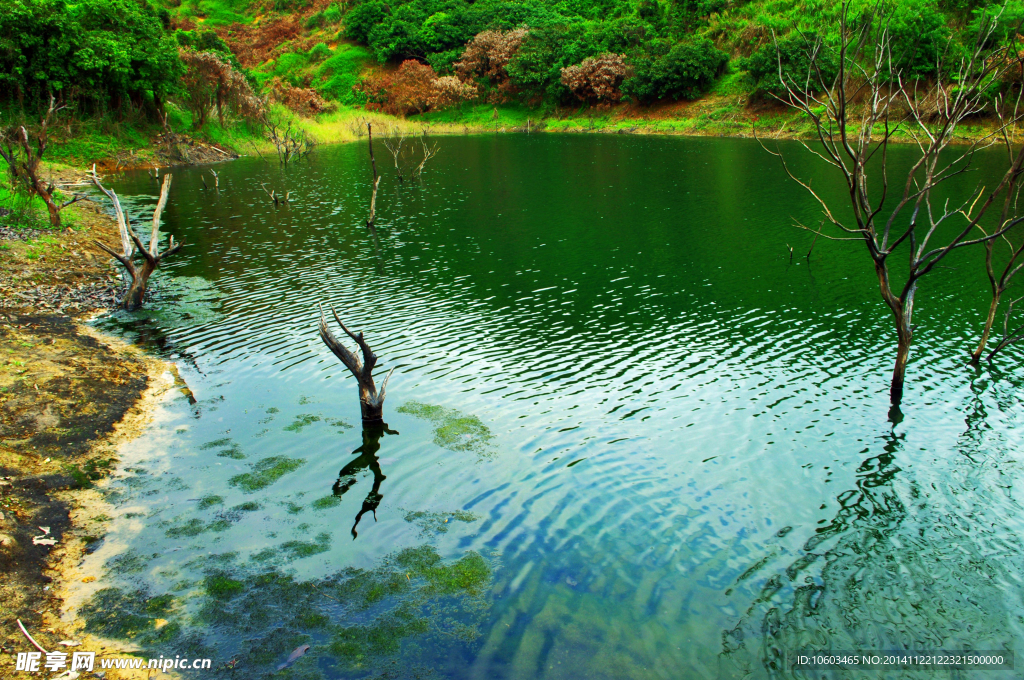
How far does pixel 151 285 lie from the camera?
20844 mm

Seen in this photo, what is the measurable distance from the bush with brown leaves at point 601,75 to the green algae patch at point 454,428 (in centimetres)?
6644

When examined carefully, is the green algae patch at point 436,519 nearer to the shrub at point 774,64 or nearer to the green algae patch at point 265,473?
the green algae patch at point 265,473

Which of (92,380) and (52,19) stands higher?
(52,19)

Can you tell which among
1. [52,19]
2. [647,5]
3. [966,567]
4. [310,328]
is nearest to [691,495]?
[966,567]

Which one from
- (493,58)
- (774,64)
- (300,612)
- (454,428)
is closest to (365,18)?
(493,58)

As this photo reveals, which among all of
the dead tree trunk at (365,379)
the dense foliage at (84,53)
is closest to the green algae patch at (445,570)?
the dead tree trunk at (365,379)

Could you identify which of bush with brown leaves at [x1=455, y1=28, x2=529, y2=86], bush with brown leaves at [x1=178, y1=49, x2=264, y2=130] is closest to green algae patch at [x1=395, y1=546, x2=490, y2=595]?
bush with brown leaves at [x1=178, y1=49, x2=264, y2=130]

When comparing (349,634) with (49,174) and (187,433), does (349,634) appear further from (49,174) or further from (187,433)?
(49,174)

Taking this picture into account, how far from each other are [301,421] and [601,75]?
225ft

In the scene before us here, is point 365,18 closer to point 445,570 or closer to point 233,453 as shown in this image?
point 233,453

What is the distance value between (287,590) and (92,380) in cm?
787

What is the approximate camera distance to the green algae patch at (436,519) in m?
9.38

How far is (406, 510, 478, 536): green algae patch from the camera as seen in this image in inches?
369

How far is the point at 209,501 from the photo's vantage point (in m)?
9.91
